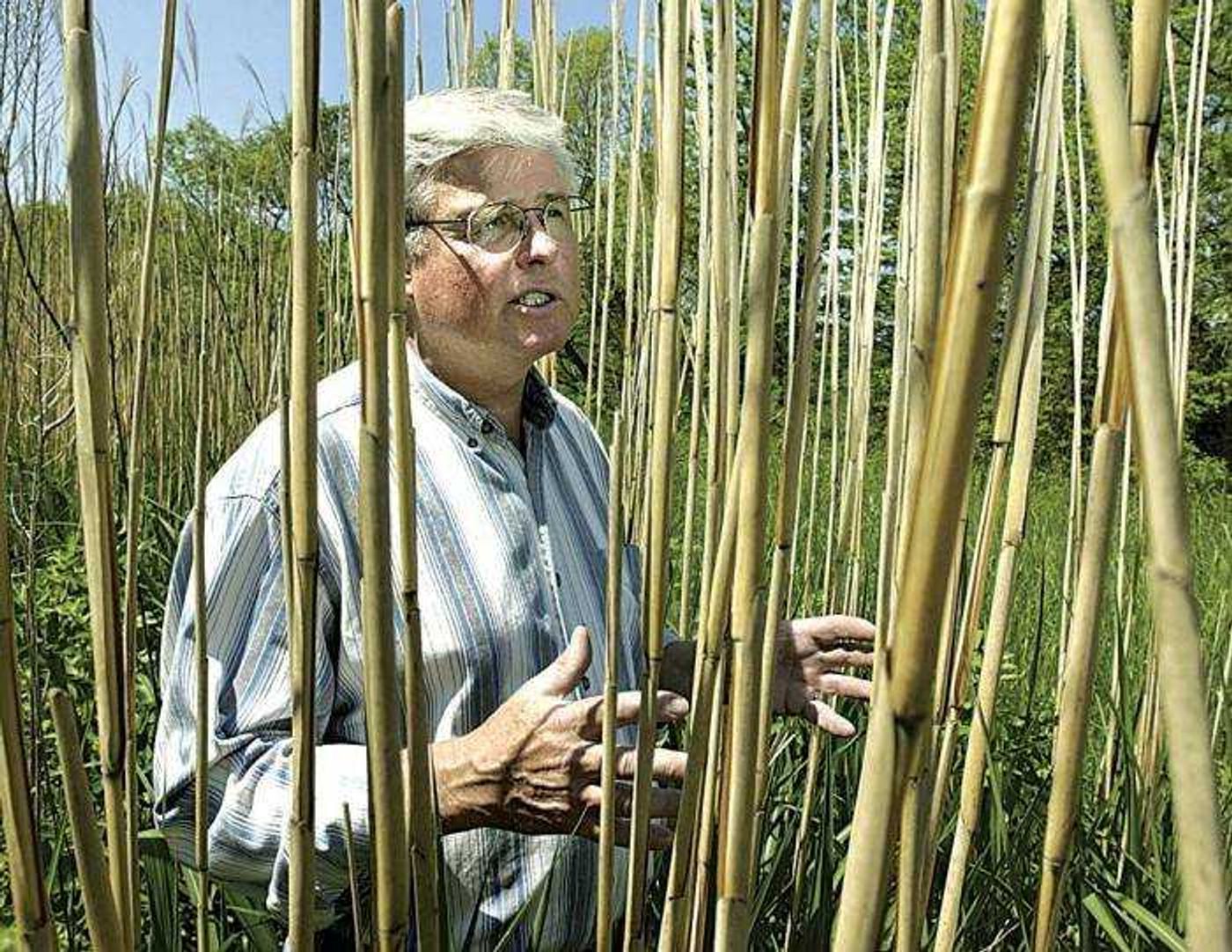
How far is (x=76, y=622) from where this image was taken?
6.16ft

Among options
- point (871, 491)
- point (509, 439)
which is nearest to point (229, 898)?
point (509, 439)

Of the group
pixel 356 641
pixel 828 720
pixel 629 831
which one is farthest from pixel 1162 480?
pixel 356 641

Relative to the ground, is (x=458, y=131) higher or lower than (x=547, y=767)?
higher

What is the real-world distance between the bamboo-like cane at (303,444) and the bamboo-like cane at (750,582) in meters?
0.15

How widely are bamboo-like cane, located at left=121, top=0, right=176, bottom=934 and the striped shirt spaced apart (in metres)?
0.30

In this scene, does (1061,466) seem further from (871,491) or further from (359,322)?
(359,322)

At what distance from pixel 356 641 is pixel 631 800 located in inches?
10.5

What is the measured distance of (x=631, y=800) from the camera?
2.63ft

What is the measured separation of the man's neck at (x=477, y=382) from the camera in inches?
45.5

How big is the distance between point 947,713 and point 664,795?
161 mm

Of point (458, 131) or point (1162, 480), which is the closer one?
point (1162, 480)

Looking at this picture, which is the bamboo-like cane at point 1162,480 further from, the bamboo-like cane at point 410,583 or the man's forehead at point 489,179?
the man's forehead at point 489,179

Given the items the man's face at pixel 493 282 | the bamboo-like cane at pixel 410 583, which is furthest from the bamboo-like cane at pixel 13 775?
the man's face at pixel 493 282

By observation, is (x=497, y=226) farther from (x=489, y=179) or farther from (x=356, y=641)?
(x=356, y=641)
